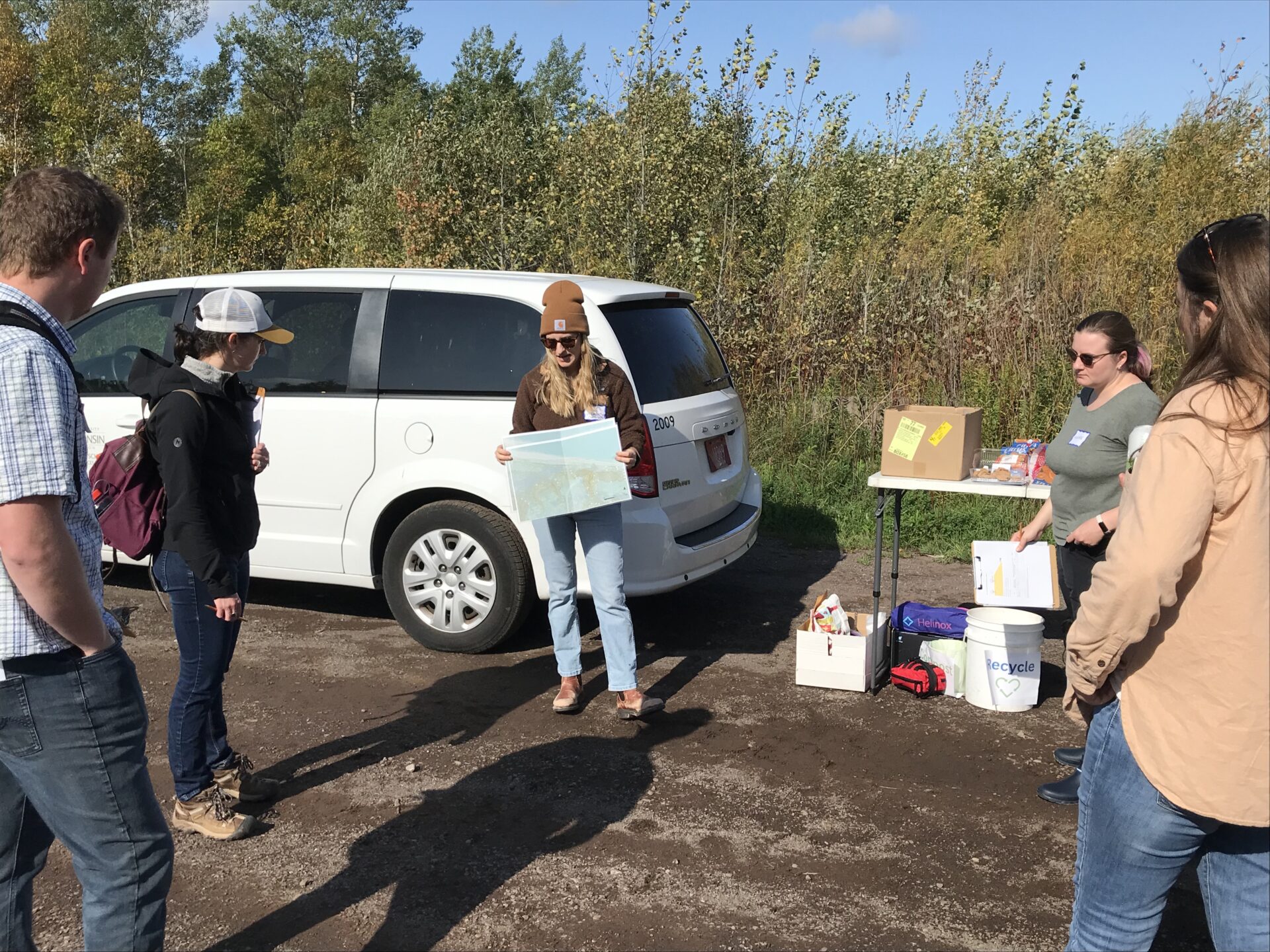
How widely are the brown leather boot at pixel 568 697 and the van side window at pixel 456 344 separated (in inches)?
64.5

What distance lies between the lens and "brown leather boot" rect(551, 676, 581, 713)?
532 centimetres

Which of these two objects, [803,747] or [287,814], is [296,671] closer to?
[287,814]

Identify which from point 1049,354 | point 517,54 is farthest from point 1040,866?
point 517,54

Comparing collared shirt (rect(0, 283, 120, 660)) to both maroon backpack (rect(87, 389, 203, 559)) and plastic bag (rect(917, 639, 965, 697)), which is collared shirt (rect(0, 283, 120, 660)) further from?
plastic bag (rect(917, 639, 965, 697))

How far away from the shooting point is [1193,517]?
2.08 m

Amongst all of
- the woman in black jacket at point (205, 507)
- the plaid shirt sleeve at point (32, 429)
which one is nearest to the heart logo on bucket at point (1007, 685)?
the woman in black jacket at point (205, 507)

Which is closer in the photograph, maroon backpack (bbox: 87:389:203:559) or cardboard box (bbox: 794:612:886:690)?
maroon backpack (bbox: 87:389:203:559)

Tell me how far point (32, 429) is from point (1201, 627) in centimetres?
244

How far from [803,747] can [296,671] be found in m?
2.87

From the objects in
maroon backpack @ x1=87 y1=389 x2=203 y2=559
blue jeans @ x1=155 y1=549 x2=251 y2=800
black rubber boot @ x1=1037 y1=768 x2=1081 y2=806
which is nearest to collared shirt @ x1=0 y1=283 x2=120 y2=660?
maroon backpack @ x1=87 y1=389 x2=203 y2=559

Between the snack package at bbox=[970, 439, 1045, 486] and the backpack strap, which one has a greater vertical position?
the backpack strap

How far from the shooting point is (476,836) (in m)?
4.11

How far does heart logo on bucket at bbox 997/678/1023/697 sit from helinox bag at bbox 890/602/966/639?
1.22 feet

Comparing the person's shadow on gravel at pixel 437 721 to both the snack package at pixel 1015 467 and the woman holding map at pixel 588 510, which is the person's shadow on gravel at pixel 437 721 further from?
the snack package at pixel 1015 467
